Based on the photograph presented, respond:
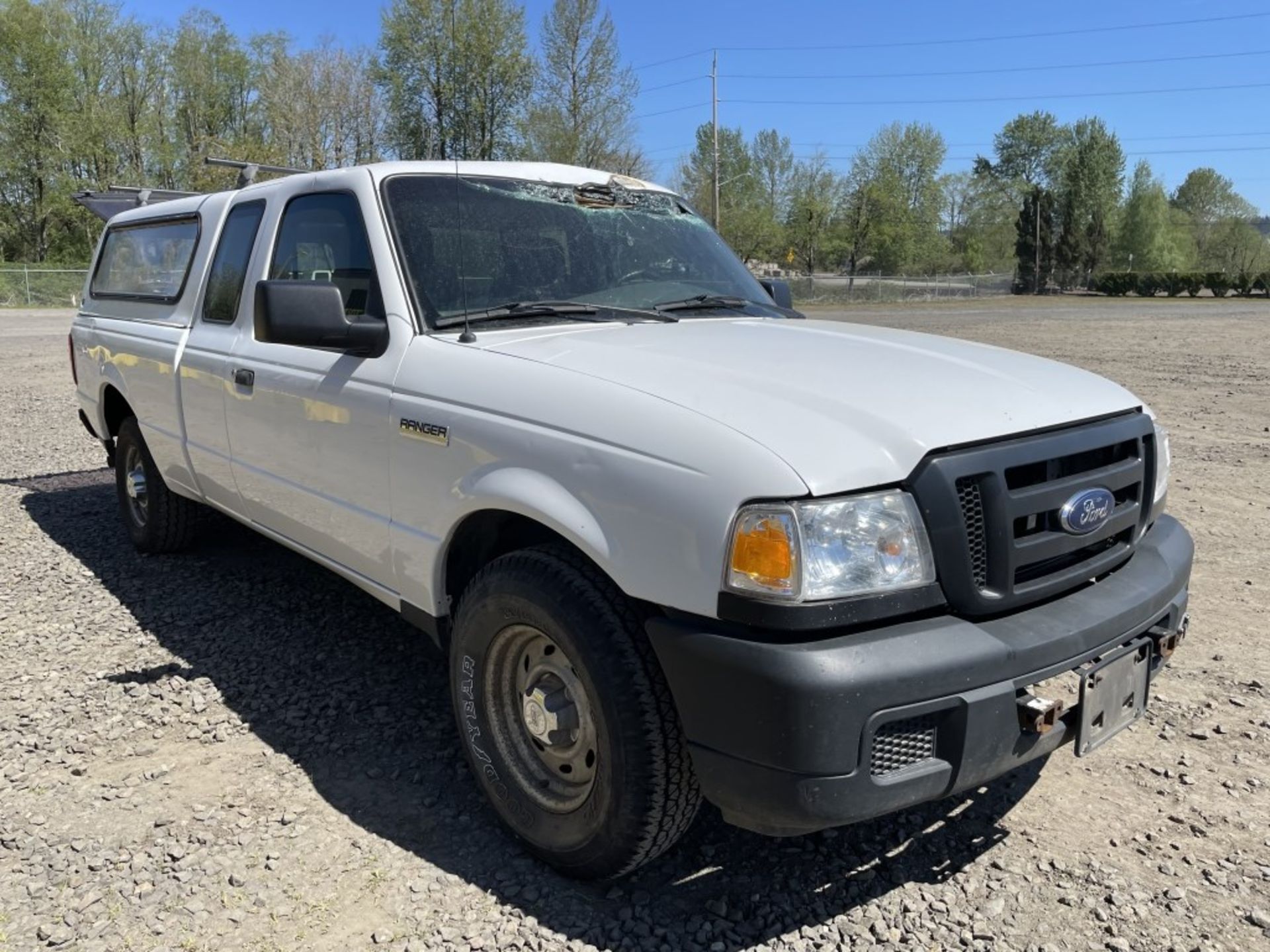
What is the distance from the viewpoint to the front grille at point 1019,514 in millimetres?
2186

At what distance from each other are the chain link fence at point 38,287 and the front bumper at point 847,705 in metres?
43.0

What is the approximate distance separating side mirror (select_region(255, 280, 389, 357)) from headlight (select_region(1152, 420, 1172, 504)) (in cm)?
Result: 240

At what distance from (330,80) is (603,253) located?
4343cm

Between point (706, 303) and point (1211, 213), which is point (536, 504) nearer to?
point (706, 303)

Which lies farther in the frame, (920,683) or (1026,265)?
(1026,265)

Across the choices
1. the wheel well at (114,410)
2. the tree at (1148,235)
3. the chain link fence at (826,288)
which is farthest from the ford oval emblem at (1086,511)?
the tree at (1148,235)

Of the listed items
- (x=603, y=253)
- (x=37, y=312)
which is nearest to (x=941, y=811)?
(x=603, y=253)

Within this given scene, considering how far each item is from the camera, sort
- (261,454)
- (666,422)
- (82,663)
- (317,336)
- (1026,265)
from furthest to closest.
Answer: (1026,265)
(82,663)
(261,454)
(317,336)
(666,422)

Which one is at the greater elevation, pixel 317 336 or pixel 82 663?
pixel 317 336

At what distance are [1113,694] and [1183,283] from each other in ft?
229

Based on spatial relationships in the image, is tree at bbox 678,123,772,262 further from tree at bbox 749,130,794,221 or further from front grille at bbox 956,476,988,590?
front grille at bbox 956,476,988,590

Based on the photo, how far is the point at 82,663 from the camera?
4.20m

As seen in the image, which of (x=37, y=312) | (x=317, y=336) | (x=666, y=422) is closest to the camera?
(x=666, y=422)

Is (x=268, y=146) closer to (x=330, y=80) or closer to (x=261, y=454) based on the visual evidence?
(x=330, y=80)
